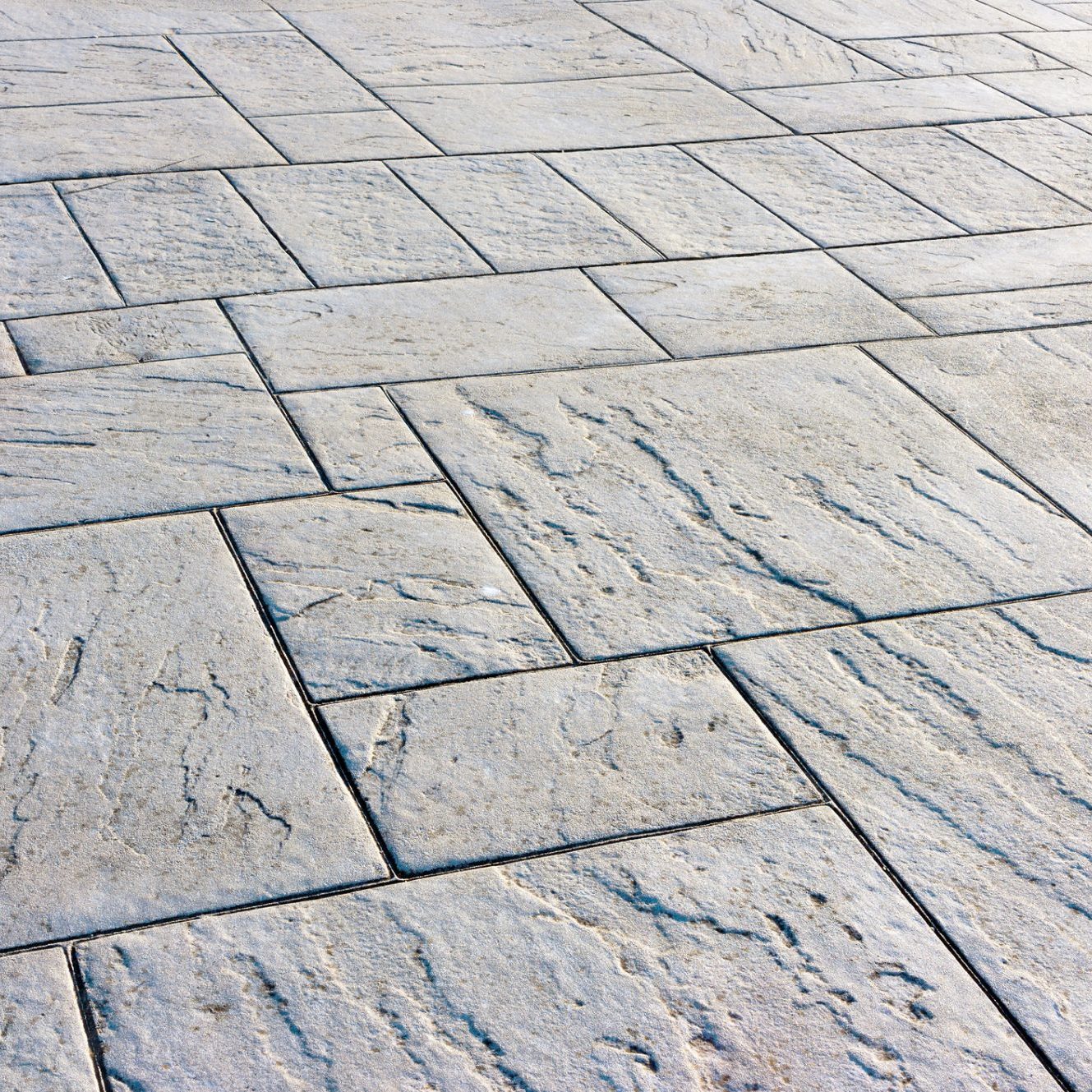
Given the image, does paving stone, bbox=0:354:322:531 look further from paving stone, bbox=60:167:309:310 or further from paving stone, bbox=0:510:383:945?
paving stone, bbox=60:167:309:310

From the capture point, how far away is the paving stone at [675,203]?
520 centimetres

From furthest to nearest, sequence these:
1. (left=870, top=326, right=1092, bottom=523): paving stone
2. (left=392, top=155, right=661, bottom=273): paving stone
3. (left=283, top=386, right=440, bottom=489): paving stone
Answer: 1. (left=392, top=155, right=661, bottom=273): paving stone
2. (left=870, top=326, right=1092, bottom=523): paving stone
3. (left=283, top=386, right=440, bottom=489): paving stone

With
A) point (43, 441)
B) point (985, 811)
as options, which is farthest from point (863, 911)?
point (43, 441)

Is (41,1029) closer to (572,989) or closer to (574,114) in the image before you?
(572,989)

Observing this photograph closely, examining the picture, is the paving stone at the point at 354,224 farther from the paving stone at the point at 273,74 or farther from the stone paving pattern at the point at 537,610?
the paving stone at the point at 273,74

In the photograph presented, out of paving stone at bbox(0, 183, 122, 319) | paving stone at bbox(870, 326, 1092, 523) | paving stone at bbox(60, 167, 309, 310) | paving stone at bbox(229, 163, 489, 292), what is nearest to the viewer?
paving stone at bbox(870, 326, 1092, 523)

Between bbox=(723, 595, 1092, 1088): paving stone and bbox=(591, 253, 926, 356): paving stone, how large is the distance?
153 cm

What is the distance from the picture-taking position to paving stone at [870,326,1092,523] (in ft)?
12.8

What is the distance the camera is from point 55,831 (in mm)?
2514

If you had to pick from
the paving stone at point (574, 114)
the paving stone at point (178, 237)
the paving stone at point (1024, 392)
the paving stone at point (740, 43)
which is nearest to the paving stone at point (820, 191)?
the paving stone at point (574, 114)

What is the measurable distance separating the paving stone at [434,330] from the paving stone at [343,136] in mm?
1361

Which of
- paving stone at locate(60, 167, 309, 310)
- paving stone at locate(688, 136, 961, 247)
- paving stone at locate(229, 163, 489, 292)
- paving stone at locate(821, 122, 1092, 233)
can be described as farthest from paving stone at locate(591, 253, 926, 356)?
paving stone at locate(60, 167, 309, 310)

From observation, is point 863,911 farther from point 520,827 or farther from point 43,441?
point 43,441

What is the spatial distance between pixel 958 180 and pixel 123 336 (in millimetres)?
3586
